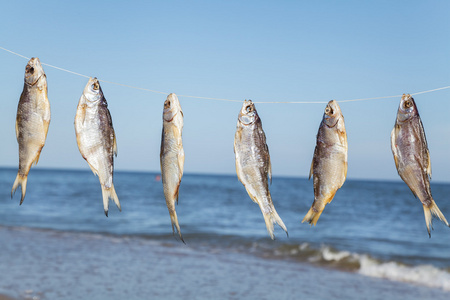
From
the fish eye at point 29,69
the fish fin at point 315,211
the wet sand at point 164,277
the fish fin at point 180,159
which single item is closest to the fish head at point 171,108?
the fish fin at point 180,159

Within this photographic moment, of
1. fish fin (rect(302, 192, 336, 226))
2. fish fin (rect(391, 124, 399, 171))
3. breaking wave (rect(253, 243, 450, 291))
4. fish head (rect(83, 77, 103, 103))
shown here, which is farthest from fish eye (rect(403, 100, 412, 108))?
breaking wave (rect(253, 243, 450, 291))

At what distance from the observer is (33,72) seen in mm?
4098

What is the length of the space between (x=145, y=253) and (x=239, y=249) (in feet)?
11.5

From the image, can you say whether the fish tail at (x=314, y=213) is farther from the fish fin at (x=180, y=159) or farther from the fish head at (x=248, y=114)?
the fish fin at (x=180, y=159)

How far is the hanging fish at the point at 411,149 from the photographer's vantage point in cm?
392

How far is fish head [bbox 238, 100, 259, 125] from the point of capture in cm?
435

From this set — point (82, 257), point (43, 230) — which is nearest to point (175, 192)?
point (82, 257)

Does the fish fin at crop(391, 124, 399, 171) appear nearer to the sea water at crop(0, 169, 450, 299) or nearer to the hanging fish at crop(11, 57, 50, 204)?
the hanging fish at crop(11, 57, 50, 204)

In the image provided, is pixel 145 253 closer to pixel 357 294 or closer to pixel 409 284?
pixel 357 294

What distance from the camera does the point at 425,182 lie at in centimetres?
392

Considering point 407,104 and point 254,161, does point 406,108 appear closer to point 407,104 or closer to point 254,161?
point 407,104

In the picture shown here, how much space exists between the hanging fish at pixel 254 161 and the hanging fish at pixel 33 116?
1.73 m

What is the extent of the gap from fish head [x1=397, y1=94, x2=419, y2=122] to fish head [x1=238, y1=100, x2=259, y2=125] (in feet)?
4.15

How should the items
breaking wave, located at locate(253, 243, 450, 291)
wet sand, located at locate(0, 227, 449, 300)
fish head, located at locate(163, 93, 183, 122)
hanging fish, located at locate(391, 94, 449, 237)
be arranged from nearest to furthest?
hanging fish, located at locate(391, 94, 449, 237) < fish head, located at locate(163, 93, 183, 122) < wet sand, located at locate(0, 227, 449, 300) < breaking wave, located at locate(253, 243, 450, 291)
